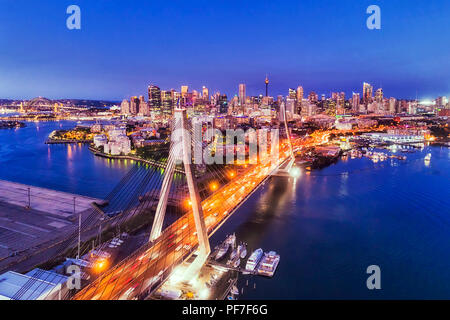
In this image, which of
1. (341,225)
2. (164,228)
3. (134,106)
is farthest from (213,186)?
(134,106)

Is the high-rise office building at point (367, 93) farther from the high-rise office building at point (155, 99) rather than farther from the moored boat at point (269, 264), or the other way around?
the moored boat at point (269, 264)

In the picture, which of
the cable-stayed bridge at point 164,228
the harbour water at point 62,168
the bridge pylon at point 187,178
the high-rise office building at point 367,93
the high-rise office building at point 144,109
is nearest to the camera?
the cable-stayed bridge at point 164,228

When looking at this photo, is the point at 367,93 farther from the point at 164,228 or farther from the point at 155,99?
the point at 164,228

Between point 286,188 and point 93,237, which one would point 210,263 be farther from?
point 286,188

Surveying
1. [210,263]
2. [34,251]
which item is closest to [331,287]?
[210,263]

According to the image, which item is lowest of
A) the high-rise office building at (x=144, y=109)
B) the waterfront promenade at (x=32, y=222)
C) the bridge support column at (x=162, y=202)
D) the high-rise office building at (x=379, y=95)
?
the waterfront promenade at (x=32, y=222)

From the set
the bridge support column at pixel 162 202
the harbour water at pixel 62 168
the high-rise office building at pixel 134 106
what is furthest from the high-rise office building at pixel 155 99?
the bridge support column at pixel 162 202

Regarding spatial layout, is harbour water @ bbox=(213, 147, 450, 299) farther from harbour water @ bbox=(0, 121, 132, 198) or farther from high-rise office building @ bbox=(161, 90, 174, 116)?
high-rise office building @ bbox=(161, 90, 174, 116)

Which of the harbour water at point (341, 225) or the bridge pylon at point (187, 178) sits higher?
the bridge pylon at point (187, 178)
